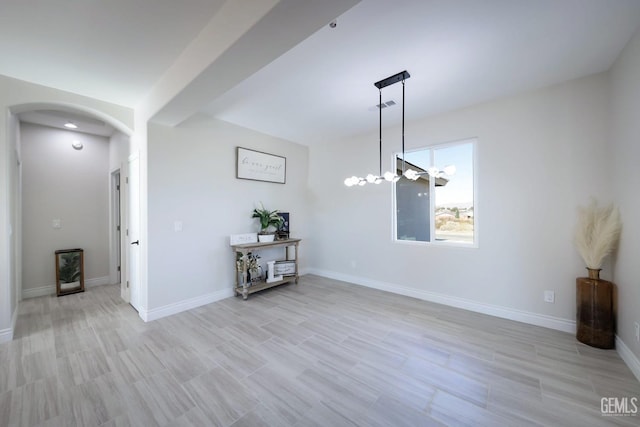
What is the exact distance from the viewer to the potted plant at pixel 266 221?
4066 millimetres

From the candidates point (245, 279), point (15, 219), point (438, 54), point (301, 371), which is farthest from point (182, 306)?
point (438, 54)

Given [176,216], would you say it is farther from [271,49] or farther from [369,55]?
[369,55]

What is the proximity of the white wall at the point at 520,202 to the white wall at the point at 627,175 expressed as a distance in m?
0.23

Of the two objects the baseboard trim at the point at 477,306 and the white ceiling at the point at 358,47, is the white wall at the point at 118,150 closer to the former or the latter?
the white ceiling at the point at 358,47

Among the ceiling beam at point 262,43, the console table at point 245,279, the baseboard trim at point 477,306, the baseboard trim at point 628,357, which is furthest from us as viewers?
the console table at point 245,279

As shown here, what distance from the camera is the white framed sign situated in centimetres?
394

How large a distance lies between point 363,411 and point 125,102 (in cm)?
400

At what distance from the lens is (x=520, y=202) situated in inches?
115

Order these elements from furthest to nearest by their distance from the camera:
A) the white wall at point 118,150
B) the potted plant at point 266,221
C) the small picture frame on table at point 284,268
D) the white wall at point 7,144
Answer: the small picture frame on table at point 284,268
the potted plant at point 266,221
the white wall at point 118,150
the white wall at point 7,144

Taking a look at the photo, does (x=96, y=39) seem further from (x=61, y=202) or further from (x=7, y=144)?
(x=61, y=202)

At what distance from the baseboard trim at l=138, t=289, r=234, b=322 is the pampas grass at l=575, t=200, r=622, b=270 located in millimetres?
4319

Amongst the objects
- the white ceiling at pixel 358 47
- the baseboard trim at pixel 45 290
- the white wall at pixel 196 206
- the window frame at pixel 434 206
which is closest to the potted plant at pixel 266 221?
the white wall at pixel 196 206

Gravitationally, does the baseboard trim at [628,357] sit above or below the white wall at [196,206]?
below

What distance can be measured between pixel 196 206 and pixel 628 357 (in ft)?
15.4
